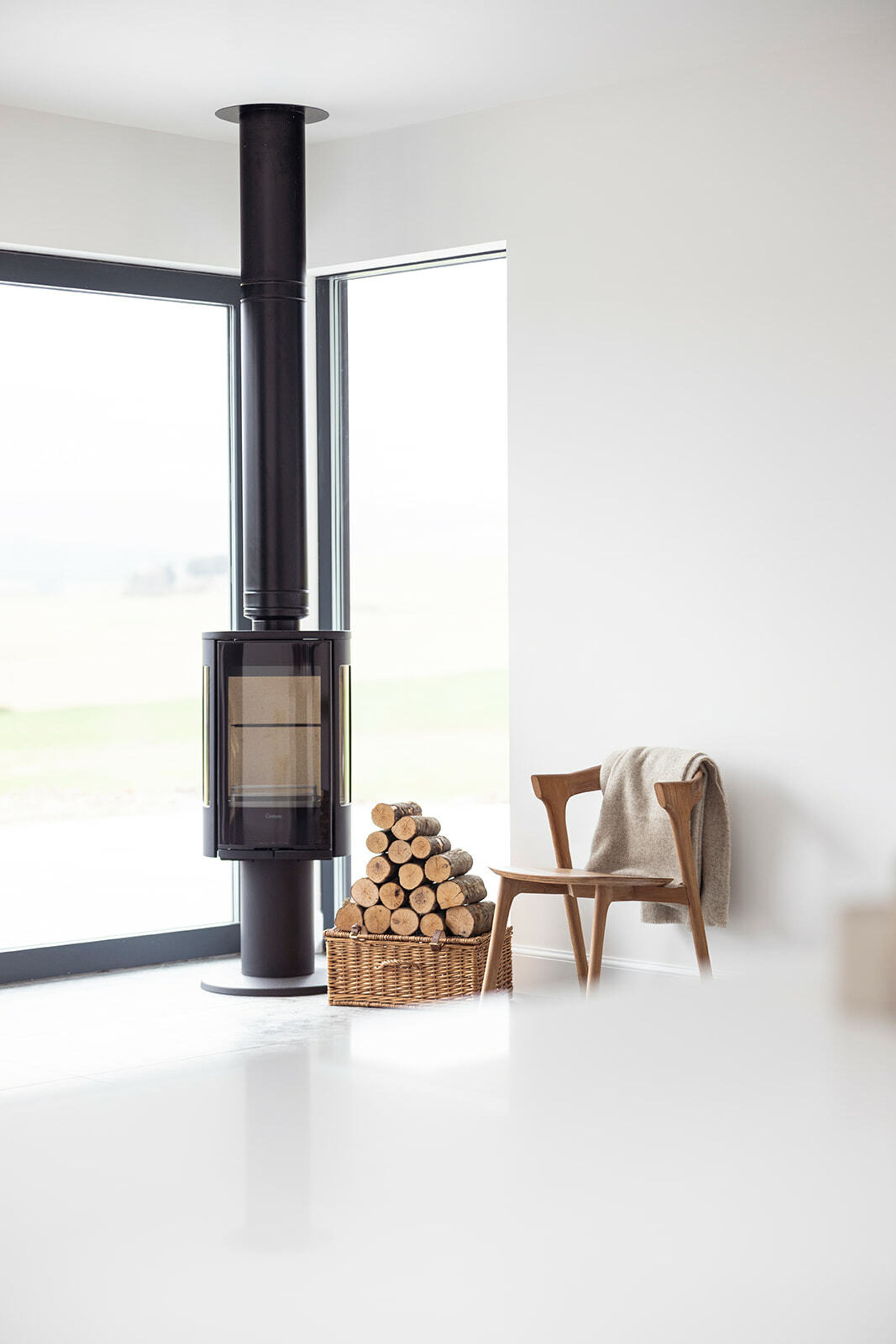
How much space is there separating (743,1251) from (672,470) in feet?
12.9

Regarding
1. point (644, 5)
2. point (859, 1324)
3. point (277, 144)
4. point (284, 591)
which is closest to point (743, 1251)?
point (859, 1324)

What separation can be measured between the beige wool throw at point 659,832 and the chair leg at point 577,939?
0.18 m

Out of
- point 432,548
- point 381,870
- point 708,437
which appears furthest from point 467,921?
point 708,437

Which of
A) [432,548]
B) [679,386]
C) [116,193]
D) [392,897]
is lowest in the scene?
[392,897]

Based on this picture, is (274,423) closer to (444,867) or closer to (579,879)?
(444,867)

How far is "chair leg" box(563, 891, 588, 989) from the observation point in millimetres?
4031

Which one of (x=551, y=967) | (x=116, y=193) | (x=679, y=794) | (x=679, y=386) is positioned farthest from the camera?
(x=116, y=193)

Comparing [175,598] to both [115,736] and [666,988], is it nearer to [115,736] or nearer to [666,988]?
[115,736]

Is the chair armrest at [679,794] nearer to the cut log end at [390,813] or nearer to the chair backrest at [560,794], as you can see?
the chair backrest at [560,794]

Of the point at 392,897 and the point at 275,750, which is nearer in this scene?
the point at 392,897

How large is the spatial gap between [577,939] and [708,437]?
139 cm

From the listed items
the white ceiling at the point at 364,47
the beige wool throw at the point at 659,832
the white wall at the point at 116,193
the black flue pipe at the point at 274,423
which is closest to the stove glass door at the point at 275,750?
the black flue pipe at the point at 274,423

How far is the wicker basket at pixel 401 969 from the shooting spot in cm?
404

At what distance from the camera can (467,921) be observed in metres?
4.04
